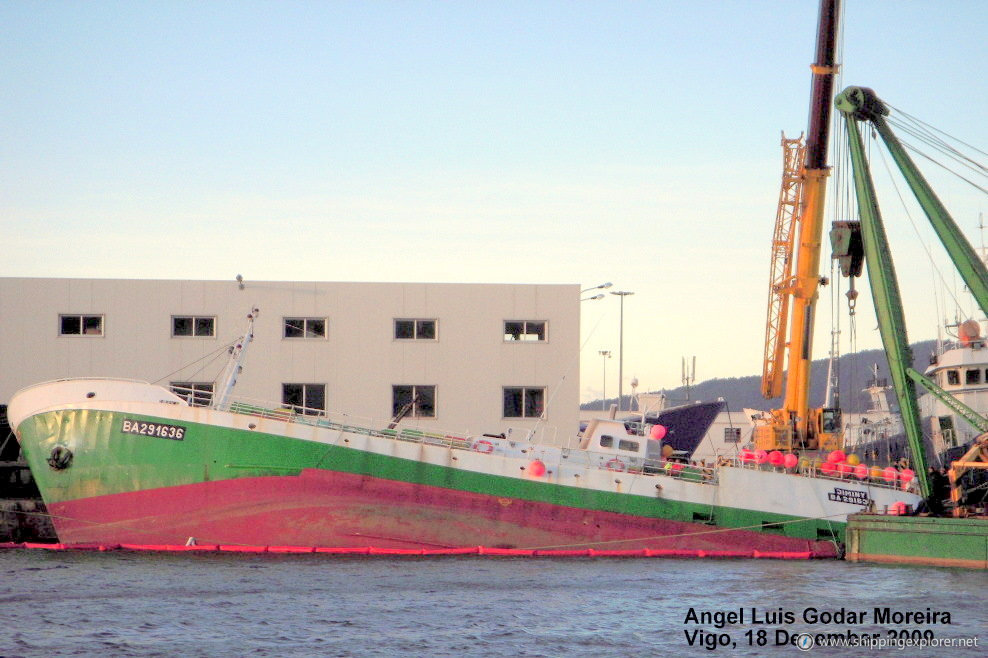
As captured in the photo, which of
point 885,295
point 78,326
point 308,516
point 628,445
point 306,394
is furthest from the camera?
point 306,394

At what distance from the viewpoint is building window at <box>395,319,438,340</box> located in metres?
45.8

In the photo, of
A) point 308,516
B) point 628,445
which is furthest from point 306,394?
point 628,445

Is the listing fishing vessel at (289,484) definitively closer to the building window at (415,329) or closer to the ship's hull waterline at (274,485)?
the ship's hull waterline at (274,485)

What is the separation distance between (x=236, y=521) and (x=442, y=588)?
8657 mm

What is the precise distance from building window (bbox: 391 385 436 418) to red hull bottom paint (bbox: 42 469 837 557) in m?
10.6

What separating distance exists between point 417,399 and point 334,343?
3.89 metres

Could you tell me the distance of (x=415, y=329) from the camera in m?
45.8

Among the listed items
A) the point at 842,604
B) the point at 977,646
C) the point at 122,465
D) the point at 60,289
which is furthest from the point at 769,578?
the point at 60,289

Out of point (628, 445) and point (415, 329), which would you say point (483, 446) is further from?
point (415, 329)

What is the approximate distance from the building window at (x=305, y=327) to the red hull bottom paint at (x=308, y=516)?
38.8ft

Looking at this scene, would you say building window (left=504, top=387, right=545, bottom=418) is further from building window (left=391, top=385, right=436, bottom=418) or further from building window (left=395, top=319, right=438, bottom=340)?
building window (left=395, top=319, right=438, bottom=340)

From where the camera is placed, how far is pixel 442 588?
28.2 m

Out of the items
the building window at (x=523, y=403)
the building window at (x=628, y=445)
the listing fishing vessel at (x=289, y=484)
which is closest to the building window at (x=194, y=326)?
the listing fishing vessel at (x=289, y=484)

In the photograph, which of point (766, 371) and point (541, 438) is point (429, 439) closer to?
point (541, 438)
